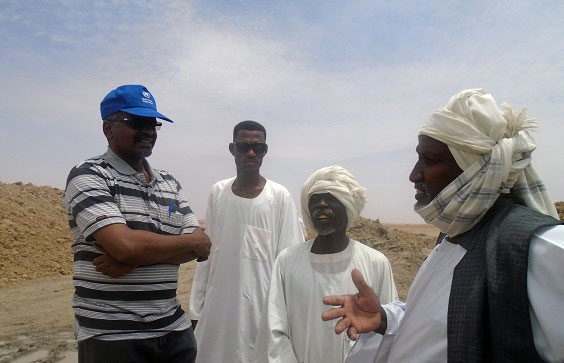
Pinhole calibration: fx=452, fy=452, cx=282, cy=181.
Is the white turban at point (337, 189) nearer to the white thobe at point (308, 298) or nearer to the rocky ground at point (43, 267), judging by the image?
the white thobe at point (308, 298)

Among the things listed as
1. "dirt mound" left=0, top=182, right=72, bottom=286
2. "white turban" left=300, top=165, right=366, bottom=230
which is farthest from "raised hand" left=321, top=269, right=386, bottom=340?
"dirt mound" left=0, top=182, right=72, bottom=286

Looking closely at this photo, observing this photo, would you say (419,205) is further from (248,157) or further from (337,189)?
(248,157)

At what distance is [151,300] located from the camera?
256cm

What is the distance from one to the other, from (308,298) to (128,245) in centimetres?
125

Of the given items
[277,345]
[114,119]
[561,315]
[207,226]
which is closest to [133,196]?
[114,119]

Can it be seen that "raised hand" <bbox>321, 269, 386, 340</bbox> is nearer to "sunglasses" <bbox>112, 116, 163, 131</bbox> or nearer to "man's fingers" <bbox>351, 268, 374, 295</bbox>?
"man's fingers" <bbox>351, 268, 374, 295</bbox>

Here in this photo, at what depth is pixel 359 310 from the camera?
2145mm

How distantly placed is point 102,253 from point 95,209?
0.25 meters

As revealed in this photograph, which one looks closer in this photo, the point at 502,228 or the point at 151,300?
the point at 502,228

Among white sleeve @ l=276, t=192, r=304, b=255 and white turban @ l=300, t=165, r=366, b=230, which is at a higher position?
white turban @ l=300, t=165, r=366, b=230

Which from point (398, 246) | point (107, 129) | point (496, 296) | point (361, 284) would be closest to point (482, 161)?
point (496, 296)

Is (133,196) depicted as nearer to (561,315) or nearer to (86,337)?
(86,337)

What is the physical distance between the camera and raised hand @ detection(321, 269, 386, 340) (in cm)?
205

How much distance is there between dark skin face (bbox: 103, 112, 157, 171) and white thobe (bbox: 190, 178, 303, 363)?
1.24 metres
